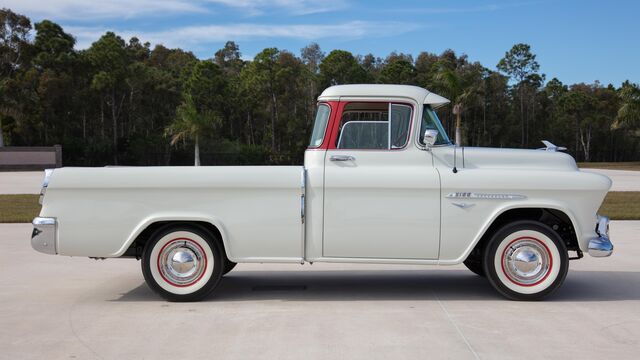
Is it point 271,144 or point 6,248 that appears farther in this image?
point 271,144

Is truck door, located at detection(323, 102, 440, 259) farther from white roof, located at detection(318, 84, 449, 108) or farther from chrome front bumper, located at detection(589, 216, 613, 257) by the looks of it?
chrome front bumper, located at detection(589, 216, 613, 257)

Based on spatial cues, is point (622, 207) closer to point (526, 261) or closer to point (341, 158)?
point (526, 261)

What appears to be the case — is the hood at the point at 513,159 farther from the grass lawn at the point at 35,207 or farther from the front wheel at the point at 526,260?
the grass lawn at the point at 35,207

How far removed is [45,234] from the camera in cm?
636

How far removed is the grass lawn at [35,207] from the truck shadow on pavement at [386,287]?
286 inches

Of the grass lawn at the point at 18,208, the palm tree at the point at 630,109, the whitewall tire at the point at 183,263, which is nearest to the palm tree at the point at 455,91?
the palm tree at the point at 630,109

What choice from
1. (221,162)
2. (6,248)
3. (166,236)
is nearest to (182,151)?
(221,162)

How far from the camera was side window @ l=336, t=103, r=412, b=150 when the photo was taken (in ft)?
21.5

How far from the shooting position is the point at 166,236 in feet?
21.2

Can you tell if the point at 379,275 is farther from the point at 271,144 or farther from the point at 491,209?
the point at 271,144

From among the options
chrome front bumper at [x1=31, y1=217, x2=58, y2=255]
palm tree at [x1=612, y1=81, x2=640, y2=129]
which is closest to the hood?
chrome front bumper at [x1=31, y1=217, x2=58, y2=255]

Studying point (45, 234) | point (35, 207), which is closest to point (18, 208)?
point (35, 207)

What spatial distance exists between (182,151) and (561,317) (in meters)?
56.9

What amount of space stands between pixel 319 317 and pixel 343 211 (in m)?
1.06
